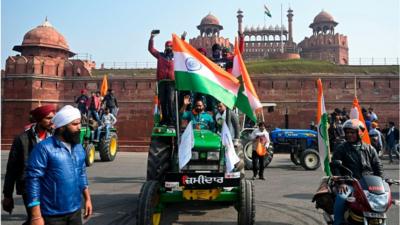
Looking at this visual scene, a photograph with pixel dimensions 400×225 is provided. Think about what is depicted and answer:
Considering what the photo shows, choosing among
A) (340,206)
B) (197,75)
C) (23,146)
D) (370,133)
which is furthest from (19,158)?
(370,133)

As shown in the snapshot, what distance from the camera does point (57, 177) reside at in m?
2.66

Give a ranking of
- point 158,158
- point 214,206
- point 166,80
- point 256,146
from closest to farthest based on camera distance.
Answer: point 158,158
point 166,80
point 214,206
point 256,146

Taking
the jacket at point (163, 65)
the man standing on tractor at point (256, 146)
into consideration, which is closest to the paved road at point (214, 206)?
the man standing on tractor at point (256, 146)

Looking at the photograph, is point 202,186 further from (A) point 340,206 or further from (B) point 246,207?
(A) point 340,206

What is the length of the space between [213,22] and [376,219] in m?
56.5

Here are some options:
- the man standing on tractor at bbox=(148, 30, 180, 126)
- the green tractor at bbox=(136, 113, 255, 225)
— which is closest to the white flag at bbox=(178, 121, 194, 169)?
the green tractor at bbox=(136, 113, 255, 225)

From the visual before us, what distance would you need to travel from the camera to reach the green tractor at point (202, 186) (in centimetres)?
406

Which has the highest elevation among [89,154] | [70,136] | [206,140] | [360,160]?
[70,136]

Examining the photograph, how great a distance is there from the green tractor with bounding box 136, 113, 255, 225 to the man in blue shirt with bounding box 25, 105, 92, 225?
4.08ft

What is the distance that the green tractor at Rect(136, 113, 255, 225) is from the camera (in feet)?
13.3

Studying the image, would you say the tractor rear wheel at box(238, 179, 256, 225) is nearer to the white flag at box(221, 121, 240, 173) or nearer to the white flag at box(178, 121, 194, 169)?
the white flag at box(221, 121, 240, 173)

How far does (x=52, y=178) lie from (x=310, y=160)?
9279 mm

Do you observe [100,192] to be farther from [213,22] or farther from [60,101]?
[213,22]

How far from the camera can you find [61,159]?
8.82 ft
